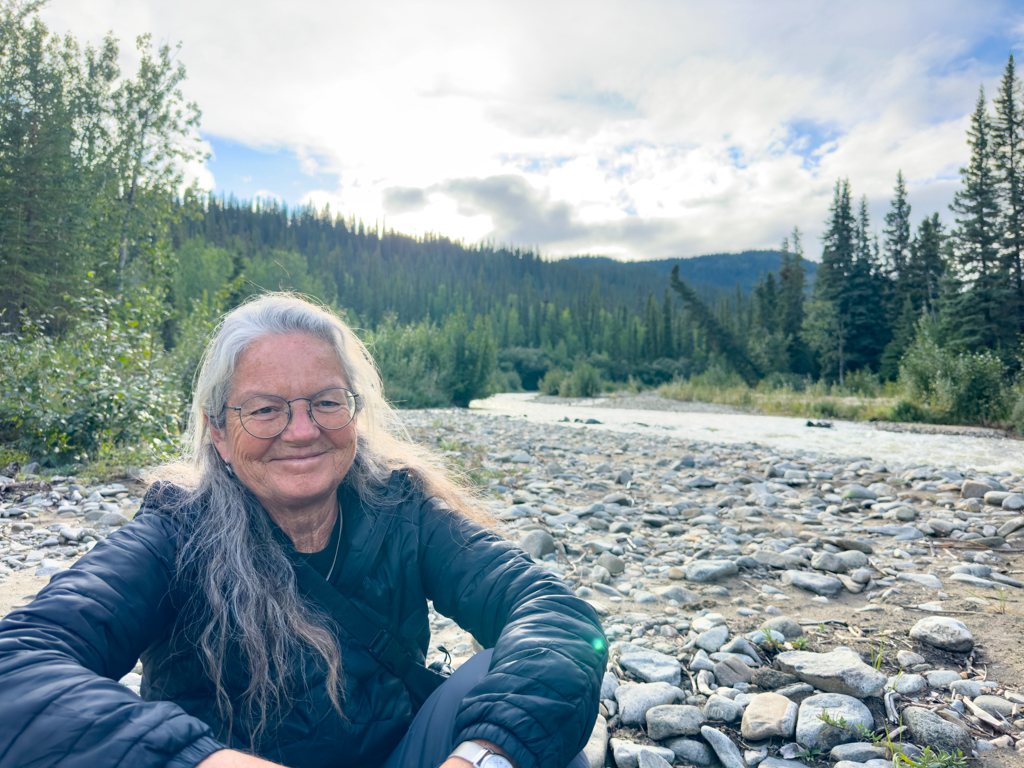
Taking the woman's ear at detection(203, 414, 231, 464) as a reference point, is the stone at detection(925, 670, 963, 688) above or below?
below

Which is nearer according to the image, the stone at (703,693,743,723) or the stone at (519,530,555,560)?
the stone at (703,693,743,723)

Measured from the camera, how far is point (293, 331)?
62.4 inches

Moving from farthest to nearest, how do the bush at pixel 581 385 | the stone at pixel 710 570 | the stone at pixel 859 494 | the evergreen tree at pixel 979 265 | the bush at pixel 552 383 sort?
the bush at pixel 552 383 < the bush at pixel 581 385 < the evergreen tree at pixel 979 265 < the stone at pixel 859 494 < the stone at pixel 710 570

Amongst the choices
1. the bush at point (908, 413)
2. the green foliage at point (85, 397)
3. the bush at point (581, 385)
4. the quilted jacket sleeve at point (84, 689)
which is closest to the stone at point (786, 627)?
the quilted jacket sleeve at point (84, 689)

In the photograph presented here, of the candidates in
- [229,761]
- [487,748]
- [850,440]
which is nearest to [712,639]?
[487,748]

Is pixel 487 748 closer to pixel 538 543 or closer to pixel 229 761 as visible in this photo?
pixel 229 761

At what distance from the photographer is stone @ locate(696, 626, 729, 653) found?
254cm

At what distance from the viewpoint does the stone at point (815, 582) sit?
3254mm

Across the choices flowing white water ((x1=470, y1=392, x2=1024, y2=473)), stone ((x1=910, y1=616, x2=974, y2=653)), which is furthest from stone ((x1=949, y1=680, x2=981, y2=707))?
flowing white water ((x1=470, y1=392, x2=1024, y2=473))

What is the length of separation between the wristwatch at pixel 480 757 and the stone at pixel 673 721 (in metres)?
1.17

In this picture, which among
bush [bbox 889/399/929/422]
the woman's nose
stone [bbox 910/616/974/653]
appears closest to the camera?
the woman's nose

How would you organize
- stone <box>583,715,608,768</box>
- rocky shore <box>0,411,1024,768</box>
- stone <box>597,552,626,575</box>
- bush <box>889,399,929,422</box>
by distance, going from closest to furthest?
stone <box>583,715,608,768</box> → rocky shore <box>0,411,1024,768</box> → stone <box>597,552,626,575</box> → bush <box>889,399,929,422</box>

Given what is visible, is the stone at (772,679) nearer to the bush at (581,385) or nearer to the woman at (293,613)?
the woman at (293,613)

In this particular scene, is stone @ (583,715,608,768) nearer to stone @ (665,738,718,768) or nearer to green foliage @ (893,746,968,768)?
stone @ (665,738,718,768)
